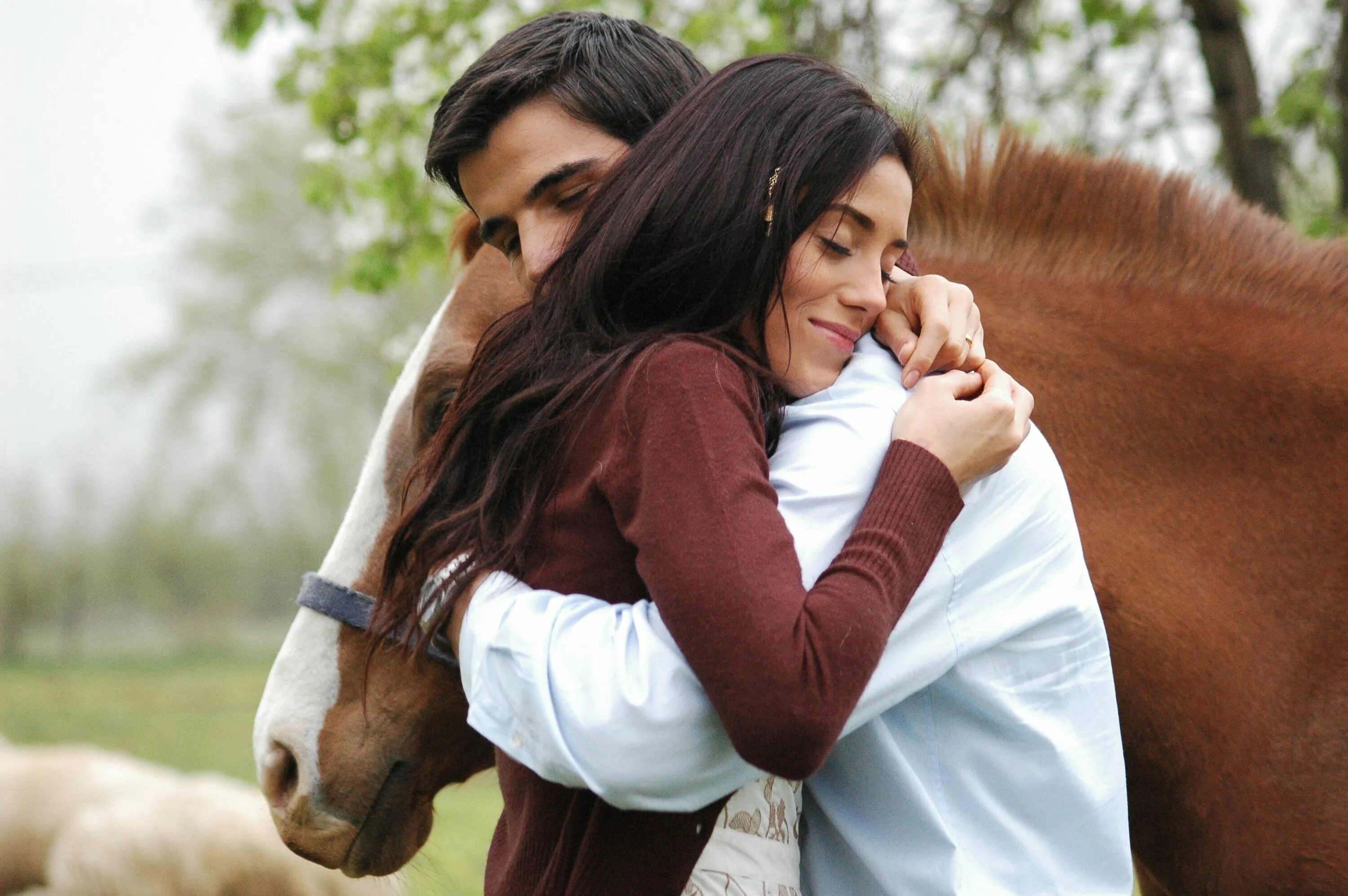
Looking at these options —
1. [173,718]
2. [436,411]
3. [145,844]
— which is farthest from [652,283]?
[173,718]

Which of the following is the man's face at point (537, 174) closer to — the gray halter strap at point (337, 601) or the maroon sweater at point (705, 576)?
the maroon sweater at point (705, 576)

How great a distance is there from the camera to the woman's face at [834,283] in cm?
142

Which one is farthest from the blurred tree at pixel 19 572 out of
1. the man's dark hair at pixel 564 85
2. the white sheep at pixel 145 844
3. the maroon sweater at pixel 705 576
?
the maroon sweater at pixel 705 576

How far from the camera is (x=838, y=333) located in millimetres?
1455

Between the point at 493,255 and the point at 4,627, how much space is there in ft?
57.2

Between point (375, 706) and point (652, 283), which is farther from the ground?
point (652, 283)

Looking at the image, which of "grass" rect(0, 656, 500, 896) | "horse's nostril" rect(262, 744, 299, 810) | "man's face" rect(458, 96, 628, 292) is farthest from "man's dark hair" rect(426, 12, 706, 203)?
"grass" rect(0, 656, 500, 896)

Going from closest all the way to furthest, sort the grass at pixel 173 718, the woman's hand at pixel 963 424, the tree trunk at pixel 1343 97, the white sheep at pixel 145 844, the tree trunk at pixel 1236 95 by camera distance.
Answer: the woman's hand at pixel 963 424 → the white sheep at pixel 145 844 → the tree trunk at pixel 1343 97 → the tree trunk at pixel 1236 95 → the grass at pixel 173 718

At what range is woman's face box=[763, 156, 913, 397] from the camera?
1.42m

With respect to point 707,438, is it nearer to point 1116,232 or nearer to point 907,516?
point 907,516

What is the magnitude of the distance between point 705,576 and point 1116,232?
53.0 inches

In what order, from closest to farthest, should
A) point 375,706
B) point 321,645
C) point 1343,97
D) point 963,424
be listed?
point 963,424
point 375,706
point 321,645
point 1343,97

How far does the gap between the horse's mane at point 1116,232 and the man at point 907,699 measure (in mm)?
694

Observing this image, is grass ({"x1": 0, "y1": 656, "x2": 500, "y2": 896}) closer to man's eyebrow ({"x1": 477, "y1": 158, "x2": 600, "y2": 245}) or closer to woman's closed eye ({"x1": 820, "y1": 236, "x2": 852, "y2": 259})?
man's eyebrow ({"x1": 477, "y1": 158, "x2": 600, "y2": 245})
